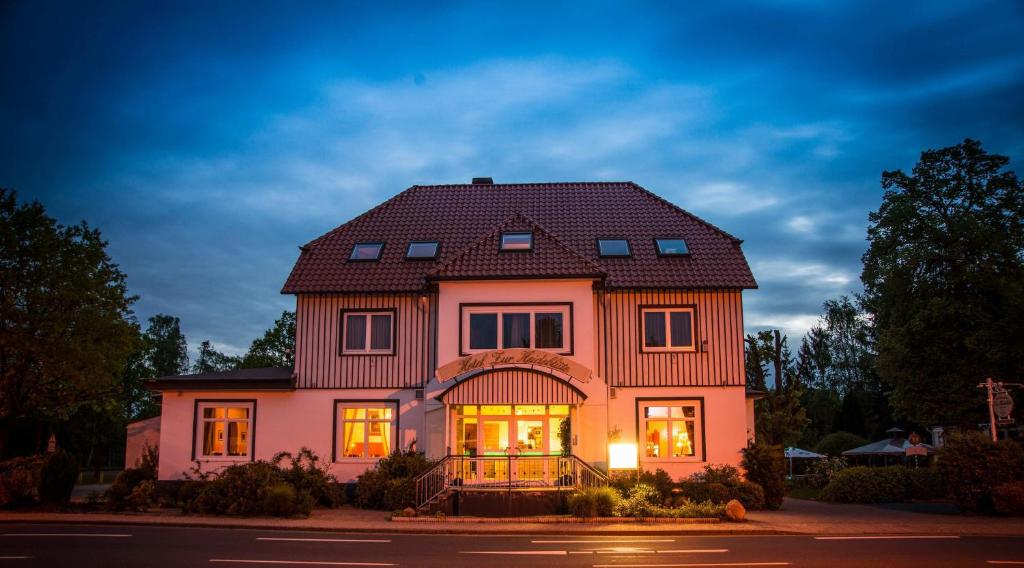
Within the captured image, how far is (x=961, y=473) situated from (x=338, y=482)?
18.3 metres

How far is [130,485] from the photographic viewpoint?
23.1 m

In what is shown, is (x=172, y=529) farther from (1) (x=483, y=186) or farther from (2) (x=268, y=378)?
(1) (x=483, y=186)

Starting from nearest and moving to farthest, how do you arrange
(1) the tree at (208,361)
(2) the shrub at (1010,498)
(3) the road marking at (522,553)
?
1. (3) the road marking at (522,553)
2. (2) the shrub at (1010,498)
3. (1) the tree at (208,361)

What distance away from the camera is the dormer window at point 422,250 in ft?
88.3

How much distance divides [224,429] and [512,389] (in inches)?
407

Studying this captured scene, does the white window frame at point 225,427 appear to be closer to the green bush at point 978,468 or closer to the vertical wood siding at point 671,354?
the vertical wood siding at point 671,354

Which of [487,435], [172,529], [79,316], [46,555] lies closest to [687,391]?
[487,435]

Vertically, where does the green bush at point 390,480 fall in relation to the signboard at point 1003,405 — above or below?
below

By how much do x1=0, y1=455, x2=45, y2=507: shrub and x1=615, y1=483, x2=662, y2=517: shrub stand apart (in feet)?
52.2

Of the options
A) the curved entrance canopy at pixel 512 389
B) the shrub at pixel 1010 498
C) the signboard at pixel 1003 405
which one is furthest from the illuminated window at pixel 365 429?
the signboard at pixel 1003 405

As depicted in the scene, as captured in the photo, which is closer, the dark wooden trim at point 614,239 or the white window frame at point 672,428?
the white window frame at point 672,428

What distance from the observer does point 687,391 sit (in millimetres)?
24875

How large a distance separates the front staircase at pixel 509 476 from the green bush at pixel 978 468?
9517 mm

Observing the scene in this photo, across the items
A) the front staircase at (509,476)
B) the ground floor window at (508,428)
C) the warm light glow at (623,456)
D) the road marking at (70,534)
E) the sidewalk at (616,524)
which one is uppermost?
the ground floor window at (508,428)
